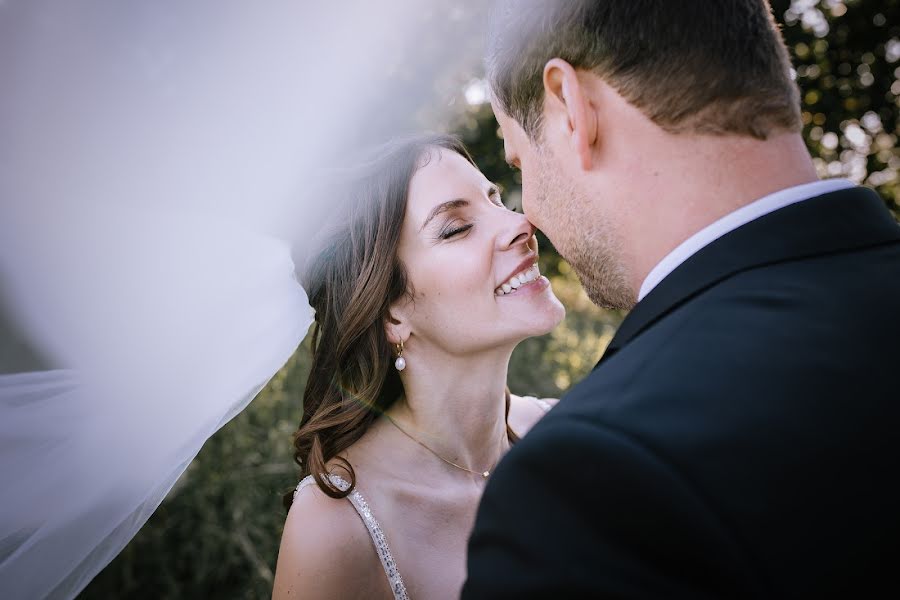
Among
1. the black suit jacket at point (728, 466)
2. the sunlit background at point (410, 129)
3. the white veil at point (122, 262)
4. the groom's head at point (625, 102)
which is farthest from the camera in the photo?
the sunlit background at point (410, 129)

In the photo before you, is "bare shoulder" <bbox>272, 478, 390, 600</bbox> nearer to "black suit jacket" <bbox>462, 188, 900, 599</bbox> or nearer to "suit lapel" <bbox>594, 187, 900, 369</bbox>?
"black suit jacket" <bbox>462, 188, 900, 599</bbox>

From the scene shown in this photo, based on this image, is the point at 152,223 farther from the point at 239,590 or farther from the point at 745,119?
the point at 239,590

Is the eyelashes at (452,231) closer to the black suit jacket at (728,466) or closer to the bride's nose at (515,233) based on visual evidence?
the bride's nose at (515,233)

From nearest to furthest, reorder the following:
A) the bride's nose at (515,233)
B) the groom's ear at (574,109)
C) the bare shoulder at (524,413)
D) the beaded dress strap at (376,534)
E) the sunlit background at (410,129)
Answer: the groom's ear at (574,109) < the beaded dress strap at (376,534) < the bride's nose at (515,233) < the bare shoulder at (524,413) < the sunlit background at (410,129)

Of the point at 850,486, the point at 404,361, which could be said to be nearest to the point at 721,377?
the point at 850,486

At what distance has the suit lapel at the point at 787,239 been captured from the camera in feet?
4.22

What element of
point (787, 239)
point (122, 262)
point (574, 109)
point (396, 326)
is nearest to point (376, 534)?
point (396, 326)

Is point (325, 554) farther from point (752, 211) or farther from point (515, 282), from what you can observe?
point (752, 211)

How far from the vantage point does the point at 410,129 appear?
4.54m

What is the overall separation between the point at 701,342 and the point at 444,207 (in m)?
1.74

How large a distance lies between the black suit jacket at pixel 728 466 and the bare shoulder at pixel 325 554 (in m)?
1.42

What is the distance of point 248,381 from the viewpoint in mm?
2705

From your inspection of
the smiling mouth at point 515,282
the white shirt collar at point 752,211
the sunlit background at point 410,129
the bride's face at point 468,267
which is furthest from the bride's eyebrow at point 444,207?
the sunlit background at point 410,129

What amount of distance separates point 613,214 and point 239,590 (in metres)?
4.07
